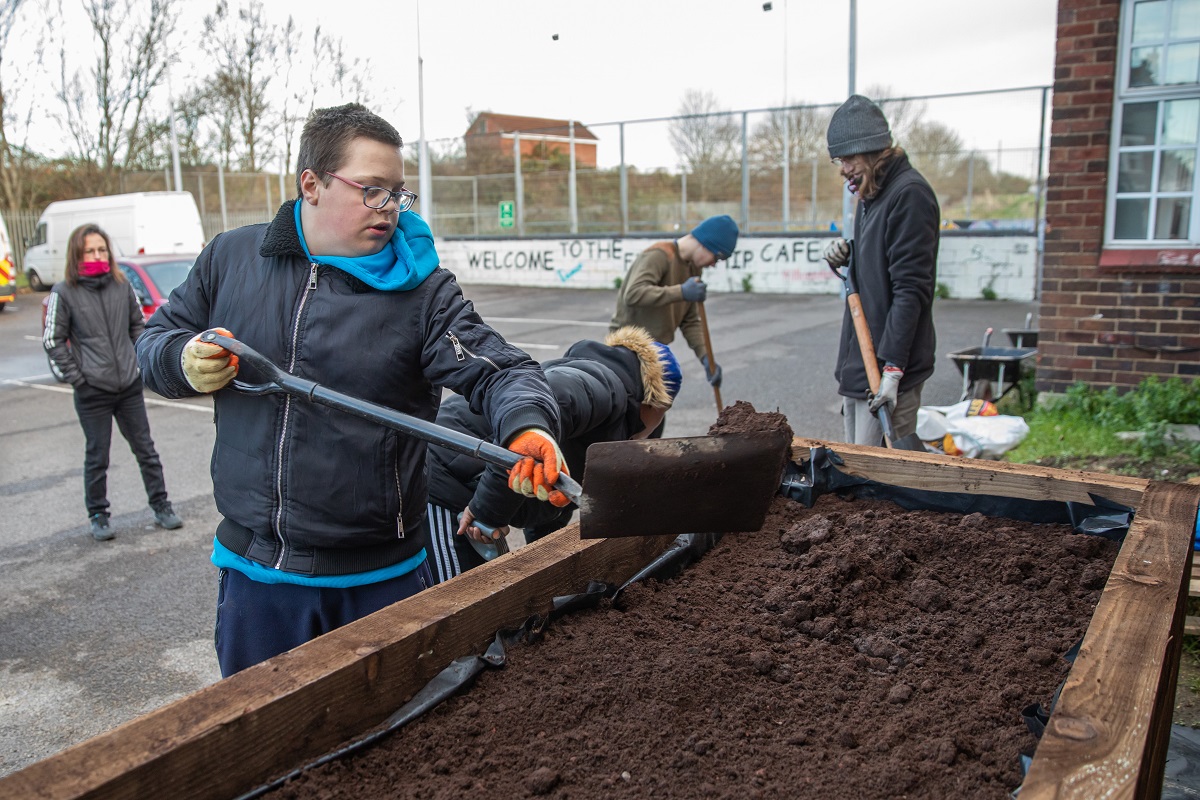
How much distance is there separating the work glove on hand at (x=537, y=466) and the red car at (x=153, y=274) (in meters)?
9.17

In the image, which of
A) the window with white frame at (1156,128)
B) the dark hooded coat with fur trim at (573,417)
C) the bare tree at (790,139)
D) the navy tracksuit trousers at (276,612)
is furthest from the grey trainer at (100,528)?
the bare tree at (790,139)

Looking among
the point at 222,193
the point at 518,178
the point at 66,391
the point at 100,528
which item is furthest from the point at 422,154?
the point at 100,528

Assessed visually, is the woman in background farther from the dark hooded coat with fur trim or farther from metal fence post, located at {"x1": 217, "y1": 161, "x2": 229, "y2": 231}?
metal fence post, located at {"x1": 217, "y1": 161, "x2": 229, "y2": 231}

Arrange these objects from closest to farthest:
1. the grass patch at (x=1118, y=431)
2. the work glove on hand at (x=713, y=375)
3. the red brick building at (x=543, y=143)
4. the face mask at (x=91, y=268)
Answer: the grass patch at (x=1118, y=431)
the face mask at (x=91, y=268)
the work glove on hand at (x=713, y=375)
the red brick building at (x=543, y=143)

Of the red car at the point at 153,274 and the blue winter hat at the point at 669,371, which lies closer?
the blue winter hat at the point at 669,371

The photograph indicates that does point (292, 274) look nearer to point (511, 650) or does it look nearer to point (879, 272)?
point (511, 650)

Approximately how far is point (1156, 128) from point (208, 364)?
6.26 meters

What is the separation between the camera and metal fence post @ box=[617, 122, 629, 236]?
20.2 metres

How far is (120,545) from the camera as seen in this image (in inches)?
205

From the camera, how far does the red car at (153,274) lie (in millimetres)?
10055

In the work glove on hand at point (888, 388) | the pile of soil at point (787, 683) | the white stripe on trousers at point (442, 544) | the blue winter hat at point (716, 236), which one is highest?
the blue winter hat at point (716, 236)

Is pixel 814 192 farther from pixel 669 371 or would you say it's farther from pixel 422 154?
pixel 669 371

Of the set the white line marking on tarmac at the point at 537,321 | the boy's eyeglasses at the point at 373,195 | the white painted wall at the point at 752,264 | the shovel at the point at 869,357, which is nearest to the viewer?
the boy's eyeglasses at the point at 373,195

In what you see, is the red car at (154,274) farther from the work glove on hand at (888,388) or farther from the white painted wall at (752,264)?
the work glove on hand at (888,388)
